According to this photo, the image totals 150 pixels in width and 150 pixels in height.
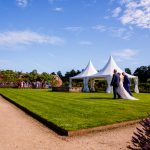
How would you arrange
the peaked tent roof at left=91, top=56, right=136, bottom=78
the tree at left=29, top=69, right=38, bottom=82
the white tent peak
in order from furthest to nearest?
the tree at left=29, top=69, right=38, bottom=82, the white tent peak, the peaked tent roof at left=91, top=56, right=136, bottom=78

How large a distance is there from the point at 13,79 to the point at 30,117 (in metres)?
64.7

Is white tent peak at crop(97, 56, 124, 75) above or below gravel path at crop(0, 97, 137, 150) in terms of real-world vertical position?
above

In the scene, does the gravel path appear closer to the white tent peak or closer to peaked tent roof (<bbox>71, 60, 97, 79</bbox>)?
the white tent peak

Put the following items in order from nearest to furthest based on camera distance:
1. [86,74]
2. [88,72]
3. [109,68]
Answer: [109,68] → [86,74] → [88,72]

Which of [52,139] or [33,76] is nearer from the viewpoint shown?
[52,139]

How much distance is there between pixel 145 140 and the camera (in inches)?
143

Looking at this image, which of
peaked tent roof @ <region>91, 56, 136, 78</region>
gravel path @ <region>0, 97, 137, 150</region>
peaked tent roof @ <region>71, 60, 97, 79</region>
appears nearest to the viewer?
gravel path @ <region>0, 97, 137, 150</region>

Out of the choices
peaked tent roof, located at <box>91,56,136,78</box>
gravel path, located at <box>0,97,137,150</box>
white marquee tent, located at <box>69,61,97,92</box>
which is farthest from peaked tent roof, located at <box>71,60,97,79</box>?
gravel path, located at <box>0,97,137,150</box>

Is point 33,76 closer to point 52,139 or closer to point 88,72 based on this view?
point 88,72

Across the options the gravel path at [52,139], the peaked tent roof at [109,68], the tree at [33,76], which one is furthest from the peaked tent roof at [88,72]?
the tree at [33,76]

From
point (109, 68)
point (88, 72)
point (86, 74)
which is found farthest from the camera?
point (88, 72)

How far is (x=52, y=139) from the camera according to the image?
8117 millimetres

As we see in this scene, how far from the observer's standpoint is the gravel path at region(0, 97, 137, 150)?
7.23 meters

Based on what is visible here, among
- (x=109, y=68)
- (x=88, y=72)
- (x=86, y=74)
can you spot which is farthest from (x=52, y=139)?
(x=88, y=72)
